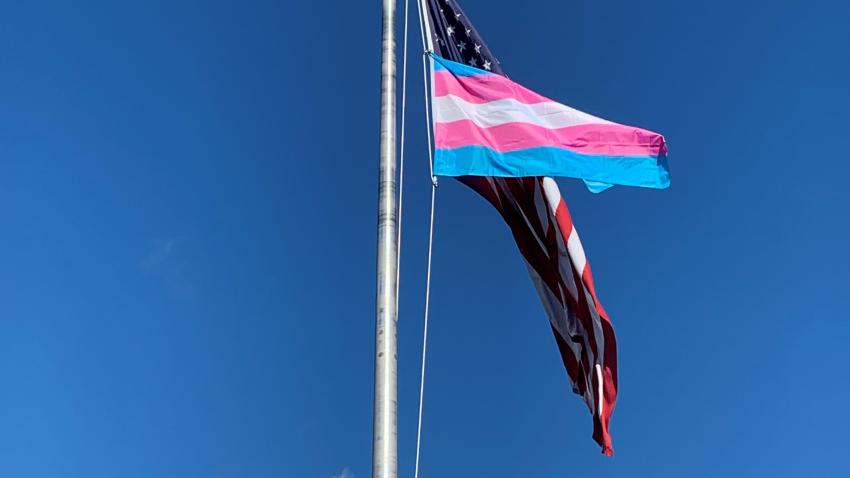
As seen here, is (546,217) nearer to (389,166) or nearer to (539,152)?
(539,152)

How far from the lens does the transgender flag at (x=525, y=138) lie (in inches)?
509

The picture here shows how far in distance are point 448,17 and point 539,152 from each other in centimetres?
286

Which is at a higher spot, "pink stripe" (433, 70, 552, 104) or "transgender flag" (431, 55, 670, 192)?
"pink stripe" (433, 70, 552, 104)

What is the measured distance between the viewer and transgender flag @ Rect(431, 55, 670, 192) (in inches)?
509

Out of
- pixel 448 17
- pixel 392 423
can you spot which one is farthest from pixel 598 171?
pixel 392 423

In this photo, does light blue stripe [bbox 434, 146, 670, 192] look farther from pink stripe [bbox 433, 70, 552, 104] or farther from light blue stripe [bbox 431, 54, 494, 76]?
light blue stripe [bbox 431, 54, 494, 76]

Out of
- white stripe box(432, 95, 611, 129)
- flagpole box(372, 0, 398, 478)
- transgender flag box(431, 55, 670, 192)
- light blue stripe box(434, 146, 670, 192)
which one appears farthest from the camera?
white stripe box(432, 95, 611, 129)

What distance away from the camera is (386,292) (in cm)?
1023

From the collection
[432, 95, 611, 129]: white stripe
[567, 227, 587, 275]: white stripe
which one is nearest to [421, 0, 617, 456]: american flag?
[567, 227, 587, 275]: white stripe

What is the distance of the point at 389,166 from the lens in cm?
1112

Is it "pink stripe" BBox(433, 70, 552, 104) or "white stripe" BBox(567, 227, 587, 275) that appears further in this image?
"white stripe" BBox(567, 227, 587, 275)

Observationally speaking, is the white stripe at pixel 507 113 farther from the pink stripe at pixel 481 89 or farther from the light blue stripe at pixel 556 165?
the light blue stripe at pixel 556 165

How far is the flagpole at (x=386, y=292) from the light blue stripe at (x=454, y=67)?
150cm

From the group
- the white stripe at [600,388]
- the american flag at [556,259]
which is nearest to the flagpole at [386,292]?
the american flag at [556,259]
